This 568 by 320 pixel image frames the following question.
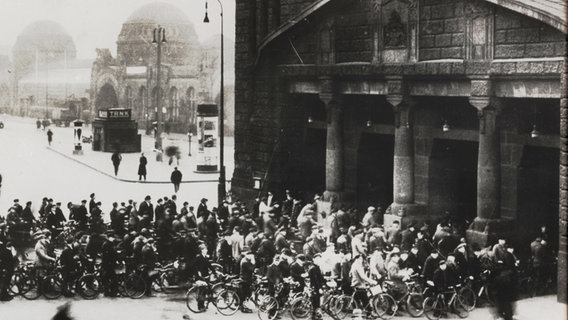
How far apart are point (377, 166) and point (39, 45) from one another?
340 feet

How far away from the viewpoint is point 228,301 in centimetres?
1958

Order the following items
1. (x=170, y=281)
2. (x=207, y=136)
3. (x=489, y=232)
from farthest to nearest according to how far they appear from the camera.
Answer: (x=207, y=136)
(x=489, y=232)
(x=170, y=281)

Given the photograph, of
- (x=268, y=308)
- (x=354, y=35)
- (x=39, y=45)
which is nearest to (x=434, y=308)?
(x=268, y=308)

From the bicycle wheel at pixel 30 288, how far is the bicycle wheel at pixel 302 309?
696cm

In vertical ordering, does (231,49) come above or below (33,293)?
above

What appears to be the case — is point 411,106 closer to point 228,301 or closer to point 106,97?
point 228,301

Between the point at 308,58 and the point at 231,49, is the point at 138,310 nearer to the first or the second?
the point at 308,58

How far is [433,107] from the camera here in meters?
28.2

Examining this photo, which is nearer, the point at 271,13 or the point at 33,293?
the point at 33,293

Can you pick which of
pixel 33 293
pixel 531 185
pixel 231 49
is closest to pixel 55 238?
pixel 33 293

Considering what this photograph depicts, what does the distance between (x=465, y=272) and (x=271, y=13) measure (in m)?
18.5

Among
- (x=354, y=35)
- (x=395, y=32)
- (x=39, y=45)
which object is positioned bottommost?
(x=395, y=32)

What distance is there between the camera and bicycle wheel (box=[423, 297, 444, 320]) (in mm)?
18719

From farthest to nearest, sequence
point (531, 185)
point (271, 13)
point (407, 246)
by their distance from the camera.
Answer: point (271, 13), point (531, 185), point (407, 246)
